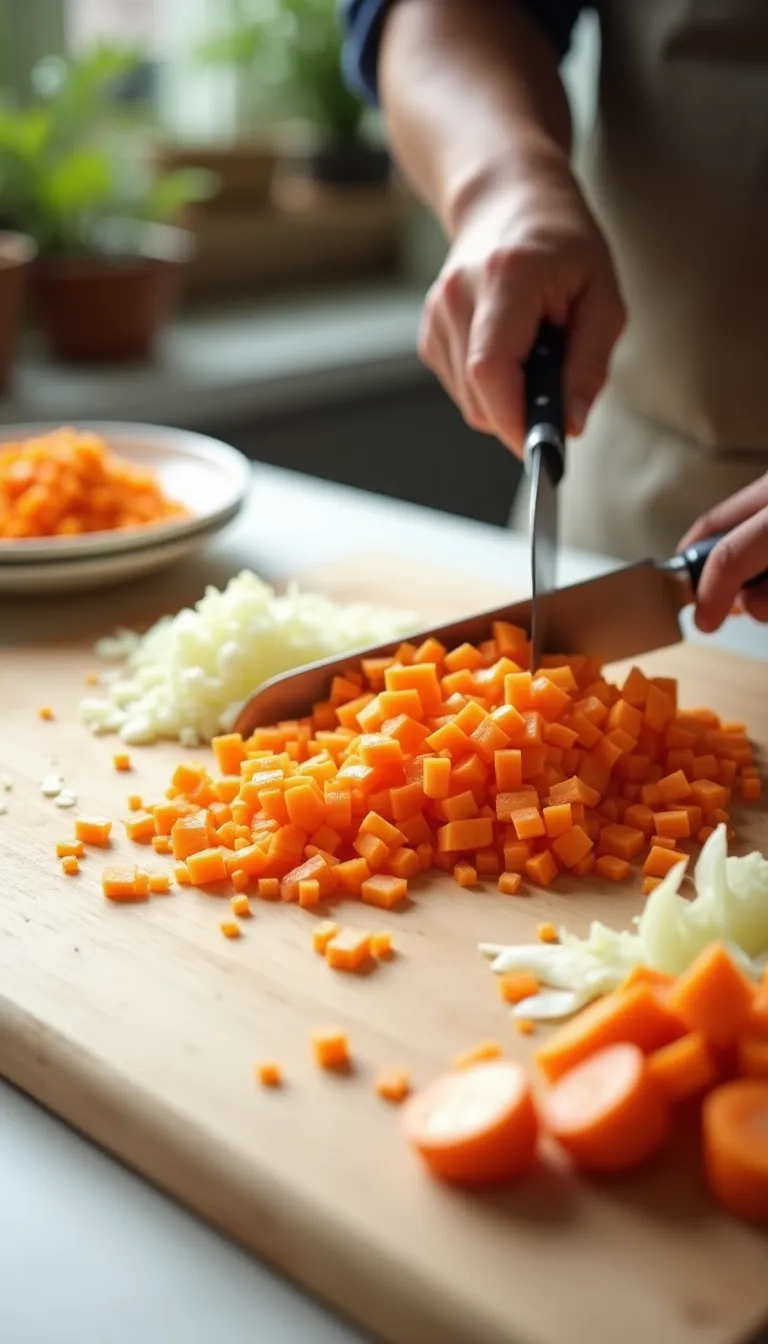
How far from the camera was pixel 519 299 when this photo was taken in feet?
4.97

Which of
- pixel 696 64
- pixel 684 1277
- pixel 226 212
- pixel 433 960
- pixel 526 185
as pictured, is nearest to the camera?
pixel 684 1277

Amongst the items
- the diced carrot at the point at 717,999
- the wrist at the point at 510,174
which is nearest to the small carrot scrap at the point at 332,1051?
the diced carrot at the point at 717,999

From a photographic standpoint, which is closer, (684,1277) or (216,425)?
(684,1277)

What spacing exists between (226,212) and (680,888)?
10.2 feet

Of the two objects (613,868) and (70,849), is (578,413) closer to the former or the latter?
(613,868)

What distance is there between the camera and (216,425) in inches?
123

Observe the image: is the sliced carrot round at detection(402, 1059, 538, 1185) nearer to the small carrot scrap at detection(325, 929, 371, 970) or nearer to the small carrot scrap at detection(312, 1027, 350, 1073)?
the small carrot scrap at detection(312, 1027, 350, 1073)

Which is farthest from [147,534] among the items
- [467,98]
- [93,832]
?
[467,98]

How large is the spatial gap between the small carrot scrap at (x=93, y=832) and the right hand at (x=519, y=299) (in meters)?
0.64

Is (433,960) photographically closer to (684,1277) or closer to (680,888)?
(680,888)

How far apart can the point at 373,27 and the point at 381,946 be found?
1457mm

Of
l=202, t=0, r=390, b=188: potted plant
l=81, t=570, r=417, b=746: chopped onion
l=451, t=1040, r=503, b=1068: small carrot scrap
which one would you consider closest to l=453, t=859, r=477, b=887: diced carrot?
l=451, t=1040, r=503, b=1068: small carrot scrap

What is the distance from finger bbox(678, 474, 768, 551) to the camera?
144 centimetres

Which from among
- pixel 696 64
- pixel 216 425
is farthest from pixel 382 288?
pixel 696 64
